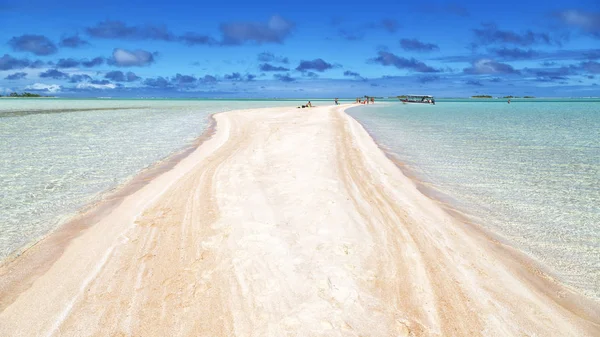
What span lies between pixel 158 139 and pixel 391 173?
1324cm

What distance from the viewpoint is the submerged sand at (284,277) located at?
378 centimetres

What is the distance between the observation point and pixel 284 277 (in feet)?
14.8

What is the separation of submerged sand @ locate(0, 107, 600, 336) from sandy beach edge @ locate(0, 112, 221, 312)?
1.4 inches

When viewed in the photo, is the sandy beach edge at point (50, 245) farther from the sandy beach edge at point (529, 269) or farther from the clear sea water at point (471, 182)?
the sandy beach edge at point (529, 269)

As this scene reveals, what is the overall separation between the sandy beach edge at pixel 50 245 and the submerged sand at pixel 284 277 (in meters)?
0.04

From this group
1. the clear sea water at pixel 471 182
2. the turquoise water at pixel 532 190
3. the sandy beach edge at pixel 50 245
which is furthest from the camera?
the clear sea water at pixel 471 182

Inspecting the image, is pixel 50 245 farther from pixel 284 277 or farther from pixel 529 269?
pixel 529 269

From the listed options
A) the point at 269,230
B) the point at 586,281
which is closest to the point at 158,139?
the point at 269,230

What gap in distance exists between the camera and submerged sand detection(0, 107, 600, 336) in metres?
3.78

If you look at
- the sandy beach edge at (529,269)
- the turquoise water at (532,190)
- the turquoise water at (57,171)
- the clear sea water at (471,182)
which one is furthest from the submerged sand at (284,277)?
the turquoise water at (57,171)

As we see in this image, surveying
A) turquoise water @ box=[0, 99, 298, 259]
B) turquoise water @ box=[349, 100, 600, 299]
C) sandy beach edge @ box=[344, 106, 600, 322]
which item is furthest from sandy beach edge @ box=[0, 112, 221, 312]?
turquoise water @ box=[349, 100, 600, 299]

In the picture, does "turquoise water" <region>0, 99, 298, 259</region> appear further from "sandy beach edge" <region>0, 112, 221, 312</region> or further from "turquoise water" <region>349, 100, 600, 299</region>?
"turquoise water" <region>349, 100, 600, 299</region>

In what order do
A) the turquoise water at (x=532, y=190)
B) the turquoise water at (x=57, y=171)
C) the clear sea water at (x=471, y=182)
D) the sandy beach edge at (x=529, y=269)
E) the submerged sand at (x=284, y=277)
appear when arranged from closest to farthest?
the submerged sand at (x=284, y=277) → the sandy beach edge at (x=529, y=269) → the turquoise water at (x=532, y=190) → the clear sea water at (x=471, y=182) → the turquoise water at (x=57, y=171)

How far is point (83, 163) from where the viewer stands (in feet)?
40.8
